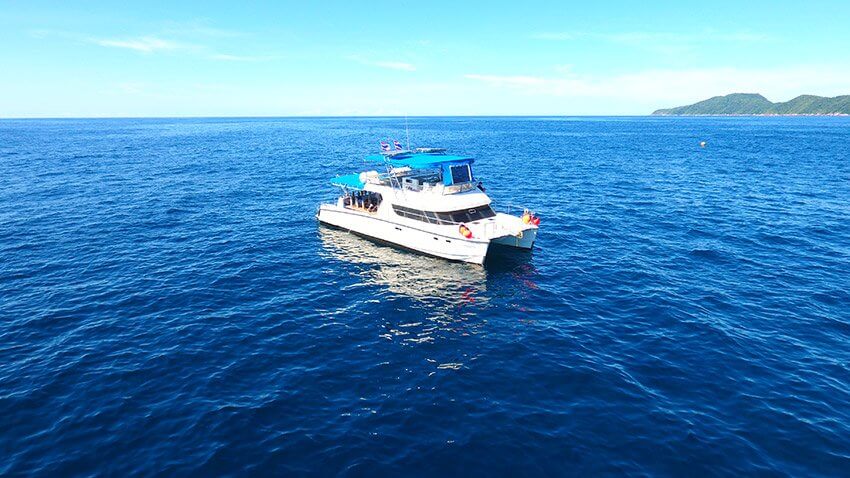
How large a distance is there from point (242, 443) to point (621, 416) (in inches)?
533

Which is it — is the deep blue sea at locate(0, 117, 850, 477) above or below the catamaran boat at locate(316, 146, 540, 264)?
below

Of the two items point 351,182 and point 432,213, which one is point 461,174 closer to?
point 432,213

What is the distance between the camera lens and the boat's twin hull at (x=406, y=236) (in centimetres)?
2956

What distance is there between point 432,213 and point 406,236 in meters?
2.94

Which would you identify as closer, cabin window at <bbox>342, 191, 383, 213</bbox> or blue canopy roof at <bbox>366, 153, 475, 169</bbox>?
blue canopy roof at <bbox>366, 153, 475, 169</bbox>

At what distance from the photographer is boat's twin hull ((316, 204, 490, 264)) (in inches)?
1164

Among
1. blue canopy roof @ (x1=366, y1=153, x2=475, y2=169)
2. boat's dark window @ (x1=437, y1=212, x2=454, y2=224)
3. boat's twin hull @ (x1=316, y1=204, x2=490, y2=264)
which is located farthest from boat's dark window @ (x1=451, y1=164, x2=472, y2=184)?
boat's twin hull @ (x1=316, y1=204, x2=490, y2=264)

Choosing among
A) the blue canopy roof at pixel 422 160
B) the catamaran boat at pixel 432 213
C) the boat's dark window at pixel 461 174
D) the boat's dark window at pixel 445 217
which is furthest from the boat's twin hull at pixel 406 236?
the boat's dark window at pixel 461 174

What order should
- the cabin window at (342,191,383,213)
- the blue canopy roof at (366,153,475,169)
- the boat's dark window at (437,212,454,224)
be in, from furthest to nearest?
1. the cabin window at (342,191,383,213)
2. the blue canopy roof at (366,153,475,169)
3. the boat's dark window at (437,212,454,224)

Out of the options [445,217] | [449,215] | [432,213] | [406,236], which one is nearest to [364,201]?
[406,236]

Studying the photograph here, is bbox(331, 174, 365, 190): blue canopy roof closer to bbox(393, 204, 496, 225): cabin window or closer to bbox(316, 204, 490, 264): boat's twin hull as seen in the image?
bbox(316, 204, 490, 264): boat's twin hull

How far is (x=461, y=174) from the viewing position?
33.4m

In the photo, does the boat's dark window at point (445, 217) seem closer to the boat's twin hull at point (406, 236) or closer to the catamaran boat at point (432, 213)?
the catamaran boat at point (432, 213)

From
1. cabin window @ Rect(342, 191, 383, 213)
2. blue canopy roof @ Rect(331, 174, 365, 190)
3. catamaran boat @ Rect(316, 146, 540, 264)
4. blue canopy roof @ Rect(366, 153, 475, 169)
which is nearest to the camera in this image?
catamaran boat @ Rect(316, 146, 540, 264)
